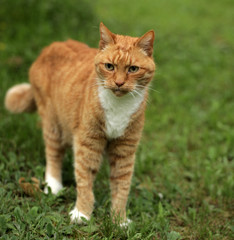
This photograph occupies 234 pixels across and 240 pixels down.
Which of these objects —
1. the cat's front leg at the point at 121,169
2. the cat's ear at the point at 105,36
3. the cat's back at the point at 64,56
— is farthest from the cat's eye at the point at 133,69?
the cat's back at the point at 64,56

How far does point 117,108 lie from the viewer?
122 inches

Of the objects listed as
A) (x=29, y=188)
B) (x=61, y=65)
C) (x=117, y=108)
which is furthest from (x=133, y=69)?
(x=29, y=188)

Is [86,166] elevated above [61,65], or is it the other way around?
[61,65]

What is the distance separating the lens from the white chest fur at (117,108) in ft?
10.2

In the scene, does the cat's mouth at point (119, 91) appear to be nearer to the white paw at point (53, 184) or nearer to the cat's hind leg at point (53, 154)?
the cat's hind leg at point (53, 154)

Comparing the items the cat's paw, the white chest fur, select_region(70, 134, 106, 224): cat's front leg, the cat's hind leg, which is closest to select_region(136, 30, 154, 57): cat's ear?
the white chest fur

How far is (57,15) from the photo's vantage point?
681 centimetres

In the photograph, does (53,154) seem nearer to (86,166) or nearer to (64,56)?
(86,166)

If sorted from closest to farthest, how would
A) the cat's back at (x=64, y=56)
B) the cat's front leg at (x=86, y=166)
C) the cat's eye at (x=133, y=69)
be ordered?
1. the cat's eye at (x=133, y=69)
2. the cat's front leg at (x=86, y=166)
3. the cat's back at (x=64, y=56)

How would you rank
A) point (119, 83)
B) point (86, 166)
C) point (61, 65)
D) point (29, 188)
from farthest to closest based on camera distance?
point (61, 65), point (29, 188), point (86, 166), point (119, 83)

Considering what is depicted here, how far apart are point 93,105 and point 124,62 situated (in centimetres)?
48

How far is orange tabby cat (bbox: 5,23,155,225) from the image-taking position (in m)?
3.04

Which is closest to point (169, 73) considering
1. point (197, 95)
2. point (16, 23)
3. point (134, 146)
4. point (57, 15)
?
point (197, 95)

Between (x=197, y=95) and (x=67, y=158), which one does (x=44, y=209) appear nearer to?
(x=67, y=158)
